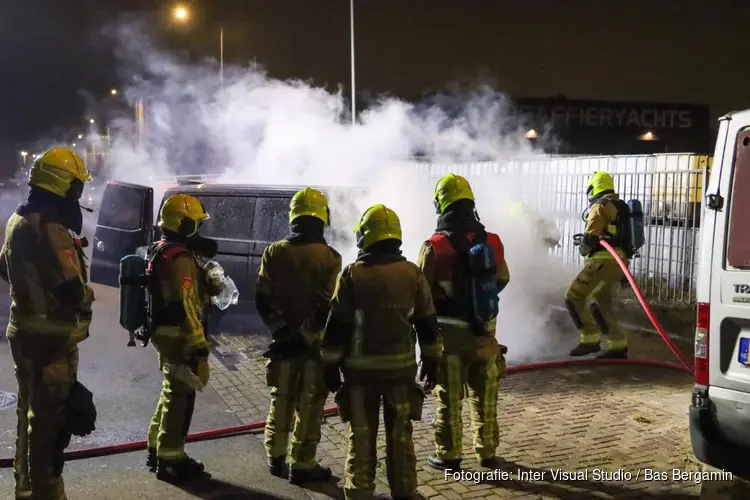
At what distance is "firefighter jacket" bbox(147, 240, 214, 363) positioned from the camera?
4.29 meters

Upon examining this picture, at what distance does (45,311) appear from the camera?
3781mm

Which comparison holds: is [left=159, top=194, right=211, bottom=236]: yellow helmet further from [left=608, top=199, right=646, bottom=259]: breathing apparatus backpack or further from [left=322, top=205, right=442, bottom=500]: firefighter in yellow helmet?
[left=608, top=199, right=646, bottom=259]: breathing apparatus backpack

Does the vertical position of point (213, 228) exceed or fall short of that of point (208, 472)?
it exceeds it

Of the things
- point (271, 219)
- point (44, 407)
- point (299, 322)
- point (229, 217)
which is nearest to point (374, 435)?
point (299, 322)

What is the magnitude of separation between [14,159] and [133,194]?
11255 centimetres

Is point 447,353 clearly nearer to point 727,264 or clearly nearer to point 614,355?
point 727,264

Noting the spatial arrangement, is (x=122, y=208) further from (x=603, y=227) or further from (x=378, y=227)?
(x=378, y=227)

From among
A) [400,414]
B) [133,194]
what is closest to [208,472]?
[400,414]

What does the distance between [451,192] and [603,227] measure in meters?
3.22

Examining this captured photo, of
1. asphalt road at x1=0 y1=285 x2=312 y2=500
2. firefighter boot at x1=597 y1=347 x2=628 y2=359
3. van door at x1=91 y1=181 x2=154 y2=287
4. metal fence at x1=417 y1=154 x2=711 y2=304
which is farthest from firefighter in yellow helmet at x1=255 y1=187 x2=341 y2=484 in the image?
metal fence at x1=417 y1=154 x2=711 y2=304

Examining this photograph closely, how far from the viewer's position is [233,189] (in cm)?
881

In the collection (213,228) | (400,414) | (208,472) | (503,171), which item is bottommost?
(208,472)

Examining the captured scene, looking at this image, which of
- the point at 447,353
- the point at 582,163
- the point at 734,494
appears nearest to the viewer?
Answer: the point at 734,494

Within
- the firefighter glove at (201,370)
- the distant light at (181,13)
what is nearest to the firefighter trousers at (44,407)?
the firefighter glove at (201,370)
